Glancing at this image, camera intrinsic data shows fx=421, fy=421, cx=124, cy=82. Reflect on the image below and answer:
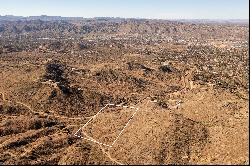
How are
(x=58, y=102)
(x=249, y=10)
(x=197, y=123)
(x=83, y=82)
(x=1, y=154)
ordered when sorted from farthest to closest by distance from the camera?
1. (x=83, y=82)
2. (x=58, y=102)
3. (x=197, y=123)
4. (x=1, y=154)
5. (x=249, y=10)

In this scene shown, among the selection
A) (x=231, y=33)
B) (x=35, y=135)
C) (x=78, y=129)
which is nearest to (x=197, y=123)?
(x=78, y=129)

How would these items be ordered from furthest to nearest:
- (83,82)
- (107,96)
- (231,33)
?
(231,33) < (83,82) < (107,96)

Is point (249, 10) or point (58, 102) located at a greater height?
point (249, 10)

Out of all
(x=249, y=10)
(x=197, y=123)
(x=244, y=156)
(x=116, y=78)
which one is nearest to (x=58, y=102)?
(x=116, y=78)

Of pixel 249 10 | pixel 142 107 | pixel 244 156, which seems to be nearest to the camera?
pixel 249 10

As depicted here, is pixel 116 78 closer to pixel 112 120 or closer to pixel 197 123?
pixel 112 120

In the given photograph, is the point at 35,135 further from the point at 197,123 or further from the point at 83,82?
the point at 83,82

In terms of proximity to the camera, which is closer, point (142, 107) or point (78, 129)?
point (78, 129)

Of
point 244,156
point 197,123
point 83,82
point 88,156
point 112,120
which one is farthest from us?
point 83,82

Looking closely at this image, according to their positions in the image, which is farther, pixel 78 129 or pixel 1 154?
pixel 78 129
